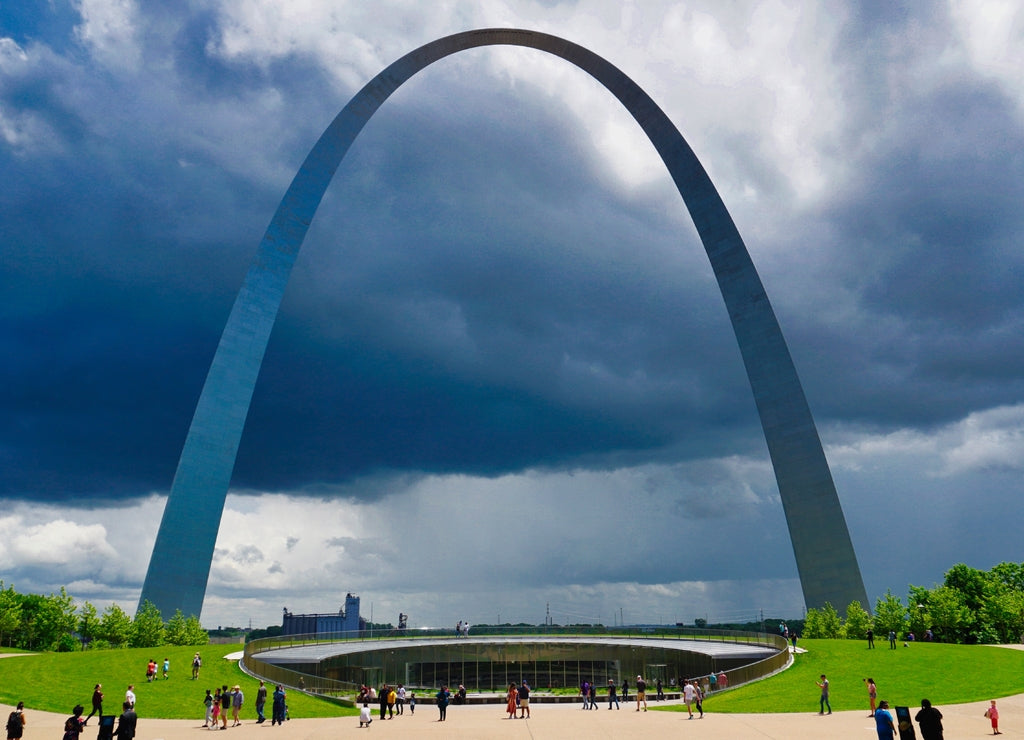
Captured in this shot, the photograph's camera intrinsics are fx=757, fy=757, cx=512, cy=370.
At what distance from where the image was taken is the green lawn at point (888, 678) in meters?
26.2

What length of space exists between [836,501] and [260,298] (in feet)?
141

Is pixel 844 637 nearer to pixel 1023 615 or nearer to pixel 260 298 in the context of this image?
pixel 1023 615

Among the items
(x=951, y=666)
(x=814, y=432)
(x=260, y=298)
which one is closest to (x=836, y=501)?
(x=814, y=432)

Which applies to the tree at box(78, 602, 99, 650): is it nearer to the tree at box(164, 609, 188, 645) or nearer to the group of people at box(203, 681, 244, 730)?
the tree at box(164, 609, 188, 645)

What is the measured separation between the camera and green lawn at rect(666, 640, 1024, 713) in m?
26.2

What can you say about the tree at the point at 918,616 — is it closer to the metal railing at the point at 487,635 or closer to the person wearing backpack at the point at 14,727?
the metal railing at the point at 487,635

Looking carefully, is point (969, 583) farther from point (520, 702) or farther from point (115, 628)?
point (115, 628)

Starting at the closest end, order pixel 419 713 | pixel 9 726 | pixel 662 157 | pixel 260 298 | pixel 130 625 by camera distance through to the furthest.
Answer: pixel 9 726 → pixel 419 713 → pixel 130 625 → pixel 260 298 → pixel 662 157

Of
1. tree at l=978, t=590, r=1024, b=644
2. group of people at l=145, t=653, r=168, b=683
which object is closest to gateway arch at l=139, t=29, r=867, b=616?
tree at l=978, t=590, r=1024, b=644

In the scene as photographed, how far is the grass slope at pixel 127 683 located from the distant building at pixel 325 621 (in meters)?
42.3

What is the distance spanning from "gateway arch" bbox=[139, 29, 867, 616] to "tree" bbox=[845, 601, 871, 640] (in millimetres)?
2704

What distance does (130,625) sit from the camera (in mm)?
45594

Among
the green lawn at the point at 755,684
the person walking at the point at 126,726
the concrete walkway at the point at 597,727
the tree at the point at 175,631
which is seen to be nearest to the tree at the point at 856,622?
the green lawn at the point at 755,684

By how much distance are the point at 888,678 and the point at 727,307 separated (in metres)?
31.4
